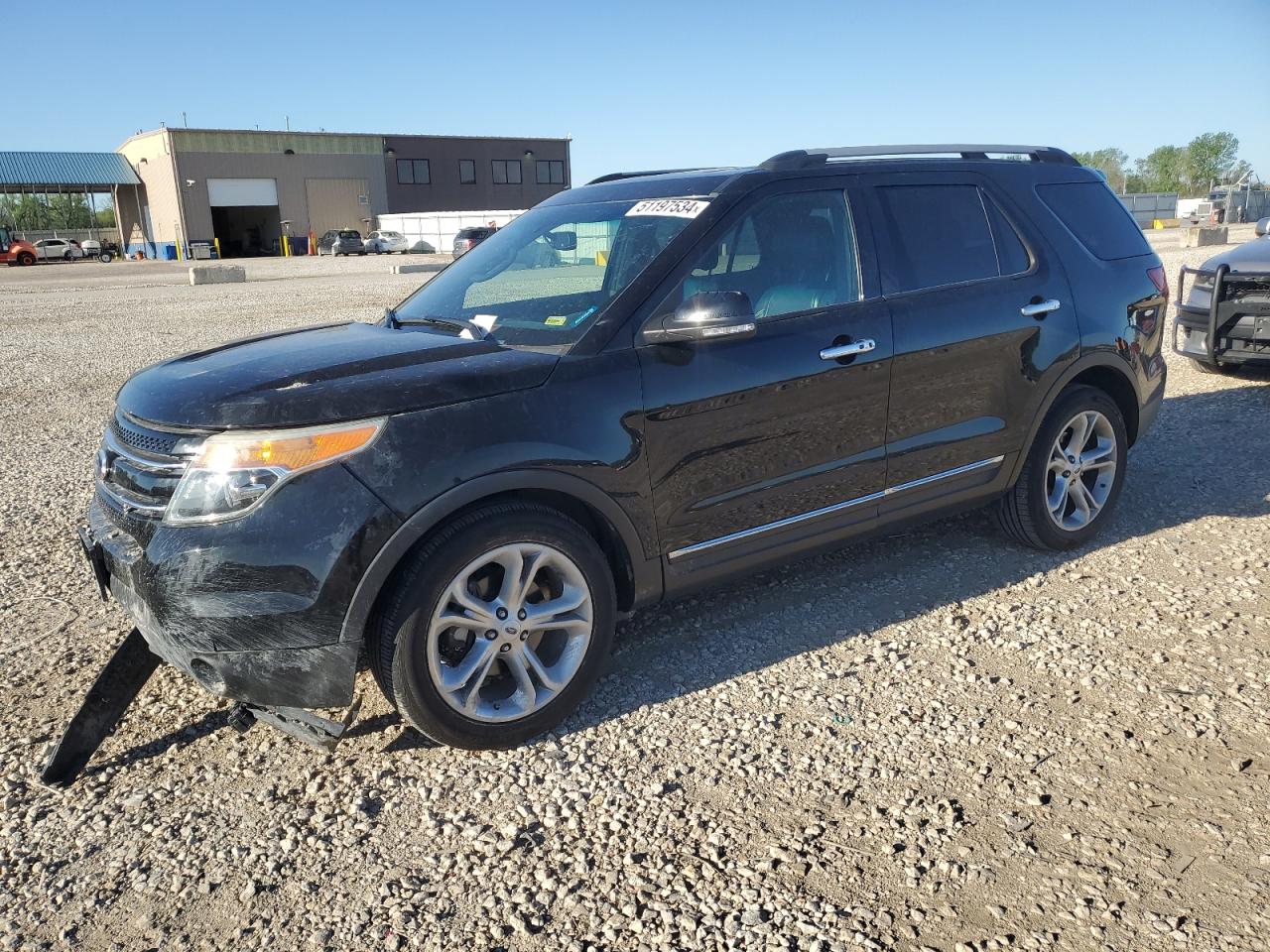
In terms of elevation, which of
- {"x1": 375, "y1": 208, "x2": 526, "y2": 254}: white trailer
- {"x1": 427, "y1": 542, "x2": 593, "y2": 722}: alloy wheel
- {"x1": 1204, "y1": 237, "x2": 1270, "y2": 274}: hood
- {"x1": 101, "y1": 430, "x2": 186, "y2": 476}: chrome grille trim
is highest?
{"x1": 375, "y1": 208, "x2": 526, "y2": 254}: white trailer

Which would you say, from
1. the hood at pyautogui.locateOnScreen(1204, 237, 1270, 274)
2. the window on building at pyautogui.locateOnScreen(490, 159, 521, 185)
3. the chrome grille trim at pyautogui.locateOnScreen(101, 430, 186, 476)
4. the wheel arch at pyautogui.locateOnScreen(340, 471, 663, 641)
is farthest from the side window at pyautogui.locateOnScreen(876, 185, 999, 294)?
the window on building at pyautogui.locateOnScreen(490, 159, 521, 185)

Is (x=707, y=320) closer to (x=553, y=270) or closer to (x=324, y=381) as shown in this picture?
(x=553, y=270)

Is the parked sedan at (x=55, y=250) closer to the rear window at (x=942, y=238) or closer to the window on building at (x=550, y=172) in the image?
the window on building at (x=550, y=172)

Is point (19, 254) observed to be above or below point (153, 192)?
below

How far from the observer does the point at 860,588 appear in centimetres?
465

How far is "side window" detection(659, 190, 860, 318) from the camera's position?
12.6 feet

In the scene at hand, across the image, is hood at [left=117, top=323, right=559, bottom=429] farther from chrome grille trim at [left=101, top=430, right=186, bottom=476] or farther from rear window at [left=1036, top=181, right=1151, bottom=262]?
rear window at [left=1036, top=181, right=1151, bottom=262]

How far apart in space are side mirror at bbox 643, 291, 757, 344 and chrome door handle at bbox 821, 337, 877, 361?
536mm

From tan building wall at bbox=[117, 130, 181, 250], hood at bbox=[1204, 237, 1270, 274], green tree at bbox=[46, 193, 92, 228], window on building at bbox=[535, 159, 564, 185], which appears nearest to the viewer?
hood at bbox=[1204, 237, 1270, 274]

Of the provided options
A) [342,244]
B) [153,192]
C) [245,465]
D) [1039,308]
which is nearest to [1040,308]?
[1039,308]

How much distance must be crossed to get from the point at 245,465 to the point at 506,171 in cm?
7662

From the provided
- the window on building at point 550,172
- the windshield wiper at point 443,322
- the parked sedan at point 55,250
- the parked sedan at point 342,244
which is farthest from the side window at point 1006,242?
the window on building at point 550,172

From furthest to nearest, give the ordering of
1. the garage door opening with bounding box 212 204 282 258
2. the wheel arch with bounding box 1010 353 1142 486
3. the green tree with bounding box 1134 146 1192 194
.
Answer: the green tree with bounding box 1134 146 1192 194 < the garage door opening with bounding box 212 204 282 258 < the wheel arch with bounding box 1010 353 1142 486

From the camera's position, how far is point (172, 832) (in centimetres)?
299
